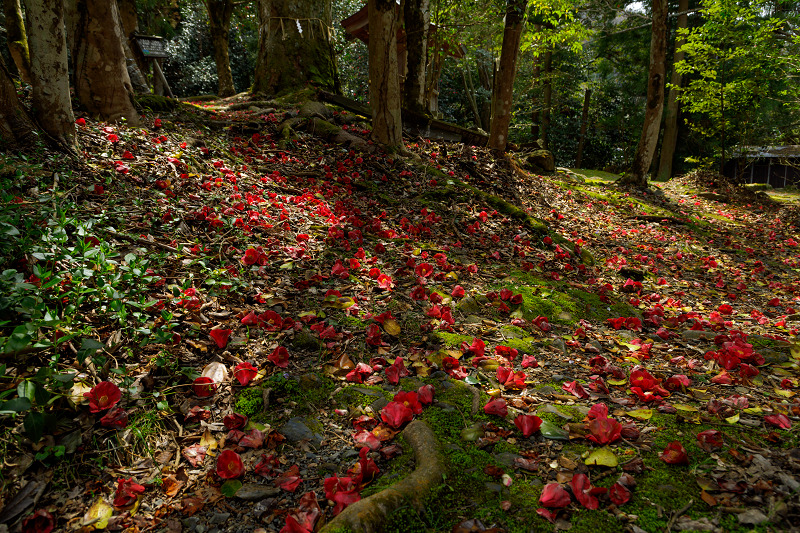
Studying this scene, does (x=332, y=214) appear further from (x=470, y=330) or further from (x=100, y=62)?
(x=100, y=62)

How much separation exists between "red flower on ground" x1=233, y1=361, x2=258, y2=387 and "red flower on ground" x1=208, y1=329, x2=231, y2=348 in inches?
9.0

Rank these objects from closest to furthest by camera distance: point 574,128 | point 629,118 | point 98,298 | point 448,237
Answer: point 98,298
point 448,237
point 629,118
point 574,128

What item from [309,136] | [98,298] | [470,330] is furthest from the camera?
[309,136]

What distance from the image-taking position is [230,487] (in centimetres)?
161

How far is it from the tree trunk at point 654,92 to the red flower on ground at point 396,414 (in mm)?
11761

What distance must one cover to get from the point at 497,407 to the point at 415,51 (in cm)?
936

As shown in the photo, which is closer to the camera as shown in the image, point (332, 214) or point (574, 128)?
point (332, 214)

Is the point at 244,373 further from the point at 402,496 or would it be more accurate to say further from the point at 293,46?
the point at 293,46

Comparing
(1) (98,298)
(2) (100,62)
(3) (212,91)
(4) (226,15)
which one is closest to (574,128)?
(4) (226,15)

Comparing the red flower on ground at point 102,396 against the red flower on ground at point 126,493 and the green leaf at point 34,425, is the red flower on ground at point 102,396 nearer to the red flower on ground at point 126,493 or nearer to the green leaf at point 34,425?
the green leaf at point 34,425

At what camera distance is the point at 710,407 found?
1.98 meters

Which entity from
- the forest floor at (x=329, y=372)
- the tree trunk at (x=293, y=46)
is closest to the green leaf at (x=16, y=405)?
the forest floor at (x=329, y=372)

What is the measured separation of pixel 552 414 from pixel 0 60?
15.6ft

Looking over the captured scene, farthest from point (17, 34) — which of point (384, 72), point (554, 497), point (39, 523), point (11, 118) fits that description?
point (554, 497)
